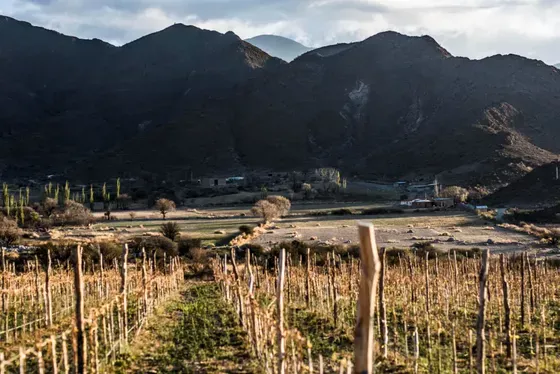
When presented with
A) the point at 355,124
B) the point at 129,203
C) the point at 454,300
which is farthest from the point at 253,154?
the point at 454,300

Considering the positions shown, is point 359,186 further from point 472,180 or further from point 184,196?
point 184,196

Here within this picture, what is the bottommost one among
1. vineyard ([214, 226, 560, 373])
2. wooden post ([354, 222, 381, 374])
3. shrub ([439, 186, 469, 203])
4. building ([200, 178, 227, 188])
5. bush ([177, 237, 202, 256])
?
bush ([177, 237, 202, 256])

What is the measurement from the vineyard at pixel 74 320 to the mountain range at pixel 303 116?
80.6 meters

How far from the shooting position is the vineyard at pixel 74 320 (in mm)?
8891

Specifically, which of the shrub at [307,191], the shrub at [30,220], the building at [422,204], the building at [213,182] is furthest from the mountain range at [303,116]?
the shrub at [30,220]

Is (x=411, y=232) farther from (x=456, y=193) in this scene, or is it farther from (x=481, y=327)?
(x=481, y=327)

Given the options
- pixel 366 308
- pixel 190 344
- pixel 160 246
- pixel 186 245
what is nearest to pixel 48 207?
pixel 186 245

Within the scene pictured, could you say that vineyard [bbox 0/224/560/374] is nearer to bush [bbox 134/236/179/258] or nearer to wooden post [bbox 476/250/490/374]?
wooden post [bbox 476/250/490/374]

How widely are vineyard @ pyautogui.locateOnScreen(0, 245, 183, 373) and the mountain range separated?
8059cm

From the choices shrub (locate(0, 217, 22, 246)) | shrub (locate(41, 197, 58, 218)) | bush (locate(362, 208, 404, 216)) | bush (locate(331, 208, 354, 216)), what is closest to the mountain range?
bush (locate(362, 208, 404, 216))

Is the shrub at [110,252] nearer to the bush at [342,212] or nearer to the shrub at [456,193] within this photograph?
the bush at [342,212]

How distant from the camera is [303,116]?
144 meters

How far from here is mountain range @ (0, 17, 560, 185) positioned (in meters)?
114

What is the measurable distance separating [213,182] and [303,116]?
42737 millimetres
